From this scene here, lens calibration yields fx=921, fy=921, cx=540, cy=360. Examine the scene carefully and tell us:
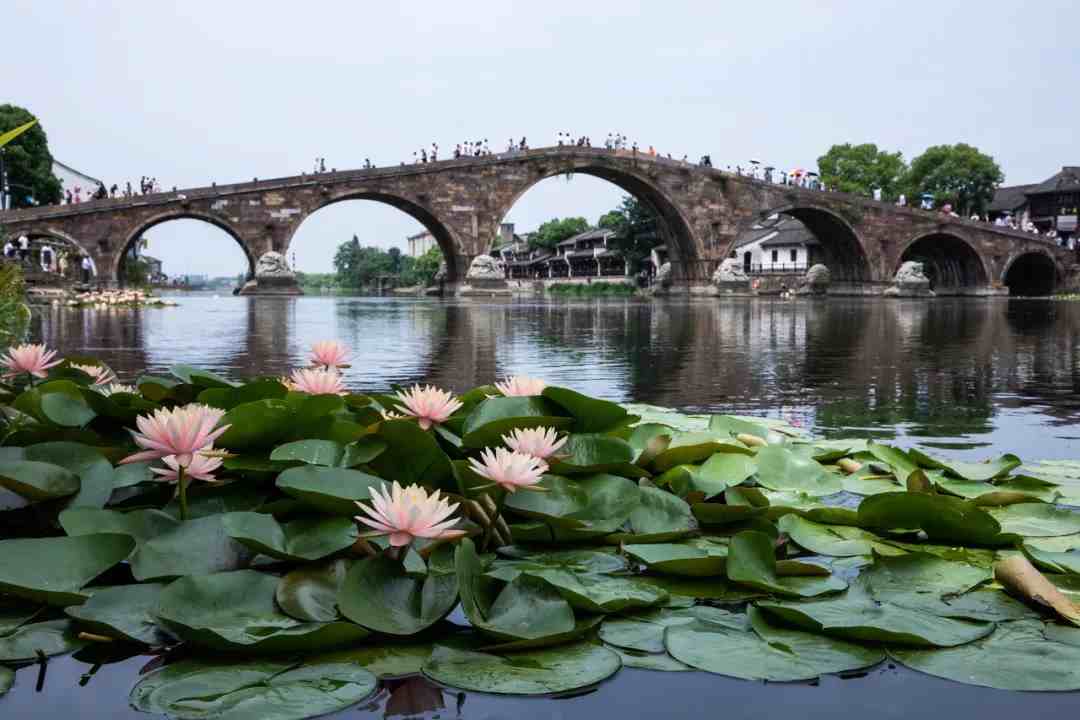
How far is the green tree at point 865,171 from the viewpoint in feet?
194

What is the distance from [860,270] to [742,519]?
153ft

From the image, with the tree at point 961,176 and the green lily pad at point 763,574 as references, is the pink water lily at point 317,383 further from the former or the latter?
the tree at point 961,176

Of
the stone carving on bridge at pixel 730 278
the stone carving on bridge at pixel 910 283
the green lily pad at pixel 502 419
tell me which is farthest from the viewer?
the stone carving on bridge at pixel 910 283

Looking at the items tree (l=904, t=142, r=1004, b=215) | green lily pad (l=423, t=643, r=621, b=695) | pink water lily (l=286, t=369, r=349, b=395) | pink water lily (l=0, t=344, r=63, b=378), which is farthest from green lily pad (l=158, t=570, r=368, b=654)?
tree (l=904, t=142, r=1004, b=215)

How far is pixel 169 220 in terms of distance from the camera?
34.1 metres

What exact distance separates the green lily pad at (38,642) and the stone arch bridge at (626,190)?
104 feet

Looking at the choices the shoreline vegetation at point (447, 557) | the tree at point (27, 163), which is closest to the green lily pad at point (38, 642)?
the shoreline vegetation at point (447, 557)

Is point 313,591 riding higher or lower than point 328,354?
lower

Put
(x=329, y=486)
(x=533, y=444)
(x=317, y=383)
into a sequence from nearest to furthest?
(x=329, y=486), (x=533, y=444), (x=317, y=383)

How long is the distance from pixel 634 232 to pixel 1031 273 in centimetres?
2197

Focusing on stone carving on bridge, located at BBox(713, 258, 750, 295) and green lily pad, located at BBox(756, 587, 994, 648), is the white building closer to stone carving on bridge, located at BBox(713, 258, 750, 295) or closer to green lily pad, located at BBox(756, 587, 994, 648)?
stone carving on bridge, located at BBox(713, 258, 750, 295)

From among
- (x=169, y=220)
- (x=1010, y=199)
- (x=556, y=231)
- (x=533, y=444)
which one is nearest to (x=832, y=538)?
(x=533, y=444)

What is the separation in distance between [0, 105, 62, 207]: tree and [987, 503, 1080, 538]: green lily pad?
135 ft

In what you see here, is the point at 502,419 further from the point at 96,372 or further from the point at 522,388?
the point at 96,372
